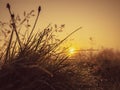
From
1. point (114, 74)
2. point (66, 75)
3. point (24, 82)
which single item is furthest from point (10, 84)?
point (114, 74)

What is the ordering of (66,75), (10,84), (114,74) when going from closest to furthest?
1. (10,84)
2. (66,75)
3. (114,74)

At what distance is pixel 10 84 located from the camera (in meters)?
2.69

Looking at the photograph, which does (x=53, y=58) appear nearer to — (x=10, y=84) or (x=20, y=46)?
(x=20, y=46)

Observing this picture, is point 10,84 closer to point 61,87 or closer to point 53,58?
point 61,87

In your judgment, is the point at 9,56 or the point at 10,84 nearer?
the point at 10,84

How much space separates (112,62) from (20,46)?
599 cm

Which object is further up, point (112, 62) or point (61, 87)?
point (112, 62)

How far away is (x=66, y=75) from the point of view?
3191mm

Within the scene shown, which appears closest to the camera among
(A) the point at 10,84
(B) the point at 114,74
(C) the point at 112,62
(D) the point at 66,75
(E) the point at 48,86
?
(A) the point at 10,84

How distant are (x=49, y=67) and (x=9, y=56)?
1.20 feet

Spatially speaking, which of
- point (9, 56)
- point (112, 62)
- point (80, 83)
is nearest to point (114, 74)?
point (112, 62)

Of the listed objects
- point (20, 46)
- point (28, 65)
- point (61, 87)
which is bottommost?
point (61, 87)

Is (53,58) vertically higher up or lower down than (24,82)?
higher up

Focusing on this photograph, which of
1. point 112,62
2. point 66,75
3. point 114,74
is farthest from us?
point 112,62
